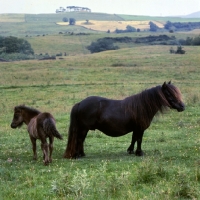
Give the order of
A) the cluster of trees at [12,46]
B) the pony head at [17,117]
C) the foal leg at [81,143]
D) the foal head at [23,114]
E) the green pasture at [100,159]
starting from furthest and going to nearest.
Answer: the cluster of trees at [12,46] → the pony head at [17,117] → the foal head at [23,114] → the foal leg at [81,143] → the green pasture at [100,159]

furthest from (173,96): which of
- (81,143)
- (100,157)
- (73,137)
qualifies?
(73,137)

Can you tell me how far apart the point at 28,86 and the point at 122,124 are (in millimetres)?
24032

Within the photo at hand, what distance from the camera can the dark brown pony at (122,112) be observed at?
11281 millimetres

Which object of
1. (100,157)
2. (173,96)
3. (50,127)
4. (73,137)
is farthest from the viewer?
(73,137)

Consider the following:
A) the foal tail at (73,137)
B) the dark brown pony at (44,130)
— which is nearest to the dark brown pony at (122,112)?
the foal tail at (73,137)

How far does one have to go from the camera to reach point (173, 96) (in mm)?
11242

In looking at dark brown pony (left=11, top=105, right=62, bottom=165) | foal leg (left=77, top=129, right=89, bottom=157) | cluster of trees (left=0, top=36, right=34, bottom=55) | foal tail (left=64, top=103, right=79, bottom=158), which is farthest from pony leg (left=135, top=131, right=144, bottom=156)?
cluster of trees (left=0, top=36, right=34, bottom=55)

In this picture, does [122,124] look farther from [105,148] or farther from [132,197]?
[132,197]

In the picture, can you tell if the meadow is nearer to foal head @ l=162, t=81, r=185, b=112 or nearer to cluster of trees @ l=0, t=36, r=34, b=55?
foal head @ l=162, t=81, r=185, b=112

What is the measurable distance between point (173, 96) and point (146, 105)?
75cm

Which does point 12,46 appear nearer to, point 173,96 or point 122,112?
point 122,112

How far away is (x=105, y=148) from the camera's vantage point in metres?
12.9

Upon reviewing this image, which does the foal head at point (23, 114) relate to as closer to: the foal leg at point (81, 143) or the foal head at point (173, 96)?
the foal leg at point (81, 143)

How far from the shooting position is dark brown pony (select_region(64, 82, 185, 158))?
37.0 feet
